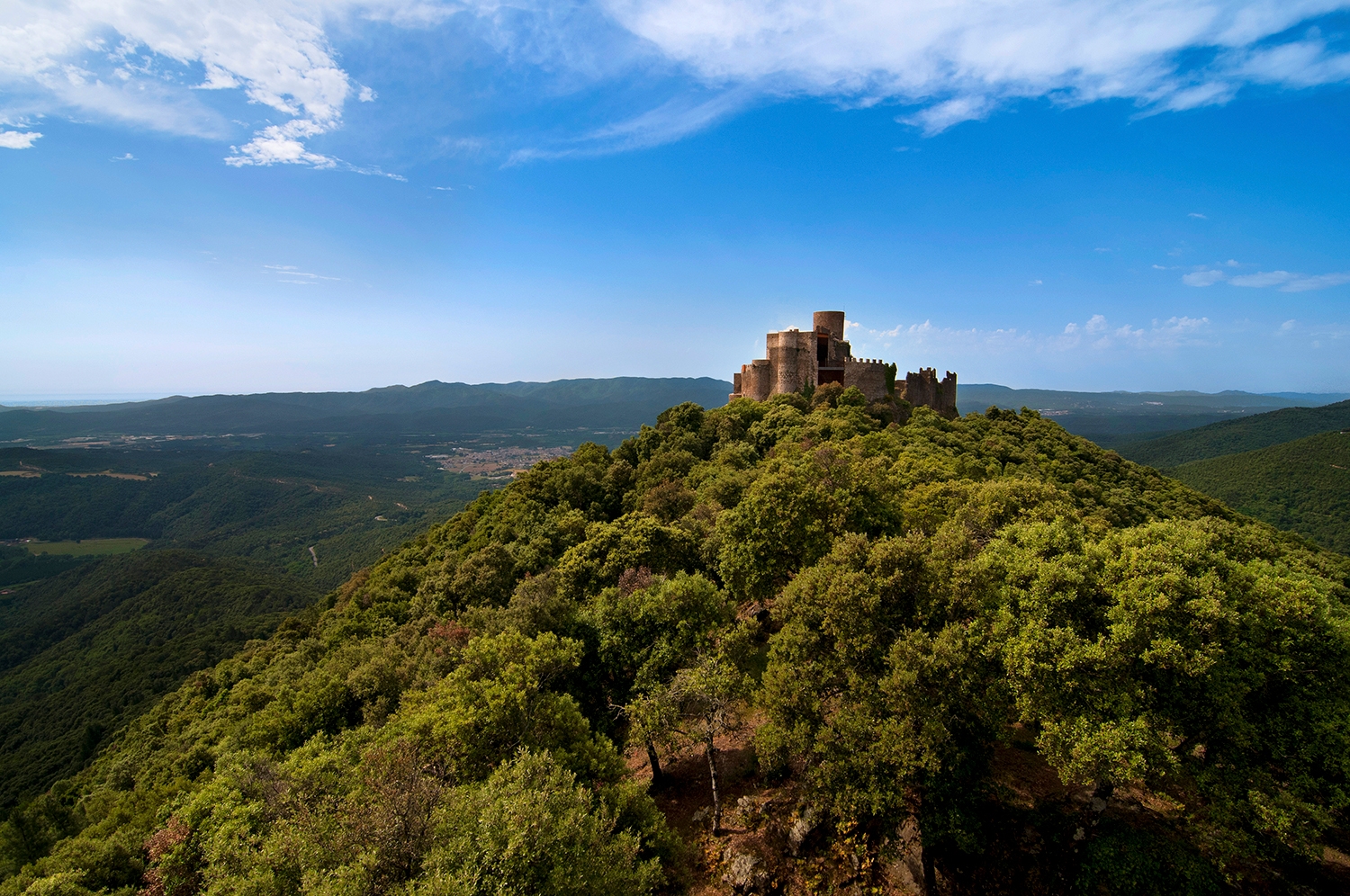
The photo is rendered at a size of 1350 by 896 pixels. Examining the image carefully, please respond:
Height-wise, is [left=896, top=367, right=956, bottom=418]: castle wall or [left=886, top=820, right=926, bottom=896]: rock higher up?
[left=896, top=367, right=956, bottom=418]: castle wall

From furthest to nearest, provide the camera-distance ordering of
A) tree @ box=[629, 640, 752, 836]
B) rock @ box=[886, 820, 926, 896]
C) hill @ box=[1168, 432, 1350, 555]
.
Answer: hill @ box=[1168, 432, 1350, 555] → tree @ box=[629, 640, 752, 836] → rock @ box=[886, 820, 926, 896]

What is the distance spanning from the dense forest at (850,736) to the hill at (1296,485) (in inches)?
3821

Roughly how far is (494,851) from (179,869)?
12155 mm

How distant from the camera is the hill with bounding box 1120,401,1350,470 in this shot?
151875 millimetres

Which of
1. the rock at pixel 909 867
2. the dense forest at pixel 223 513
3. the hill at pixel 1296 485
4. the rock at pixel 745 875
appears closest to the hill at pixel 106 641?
the dense forest at pixel 223 513

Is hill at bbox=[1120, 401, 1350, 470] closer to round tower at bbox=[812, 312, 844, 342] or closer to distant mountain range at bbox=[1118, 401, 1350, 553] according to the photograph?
distant mountain range at bbox=[1118, 401, 1350, 553]

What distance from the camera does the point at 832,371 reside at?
46.7 metres

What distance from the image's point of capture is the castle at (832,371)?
45.7 m

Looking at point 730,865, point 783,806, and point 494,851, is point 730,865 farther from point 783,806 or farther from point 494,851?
point 494,851

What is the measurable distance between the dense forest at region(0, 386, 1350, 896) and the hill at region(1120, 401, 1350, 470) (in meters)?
172

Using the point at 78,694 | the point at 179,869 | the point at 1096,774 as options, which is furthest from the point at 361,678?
the point at 78,694

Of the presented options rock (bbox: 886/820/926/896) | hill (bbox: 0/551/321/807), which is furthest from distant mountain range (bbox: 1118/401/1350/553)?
hill (bbox: 0/551/321/807)

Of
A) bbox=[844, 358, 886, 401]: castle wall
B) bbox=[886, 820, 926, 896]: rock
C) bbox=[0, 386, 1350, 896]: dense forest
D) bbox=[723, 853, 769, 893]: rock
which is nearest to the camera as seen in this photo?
bbox=[0, 386, 1350, 896]: dense forest

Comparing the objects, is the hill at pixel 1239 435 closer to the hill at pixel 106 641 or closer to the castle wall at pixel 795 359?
the castle wall at pixel 795 359
